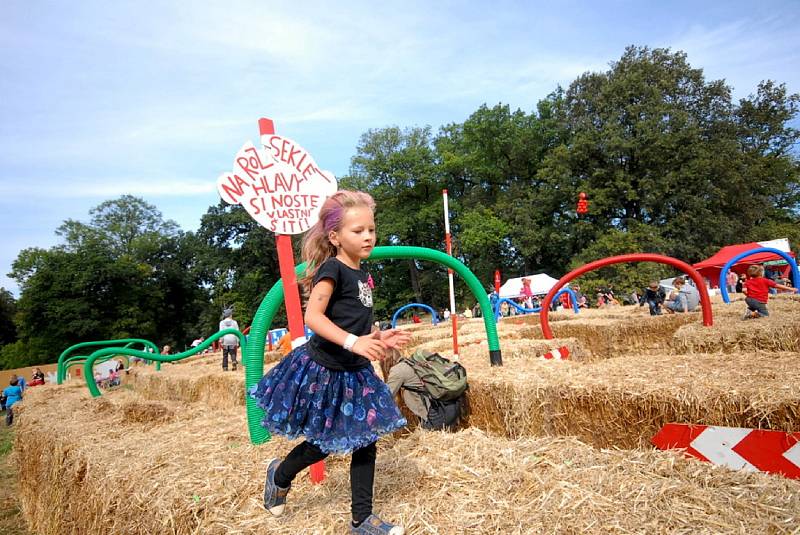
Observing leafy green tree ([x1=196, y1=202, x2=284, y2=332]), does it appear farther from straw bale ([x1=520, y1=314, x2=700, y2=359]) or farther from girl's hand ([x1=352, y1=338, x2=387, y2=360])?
girl's hand ([x1=352, y1=338, x2=387, y2=360])

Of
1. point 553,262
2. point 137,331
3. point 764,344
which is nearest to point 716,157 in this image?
point 553,262

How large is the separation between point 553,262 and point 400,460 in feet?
121

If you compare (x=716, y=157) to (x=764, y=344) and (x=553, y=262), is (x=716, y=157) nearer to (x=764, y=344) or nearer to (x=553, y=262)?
(x=553, y=262)

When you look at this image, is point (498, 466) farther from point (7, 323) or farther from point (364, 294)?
point (7, 323)

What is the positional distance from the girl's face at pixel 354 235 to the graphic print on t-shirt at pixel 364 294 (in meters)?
0.12

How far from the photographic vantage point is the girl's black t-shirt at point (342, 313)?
2156mm

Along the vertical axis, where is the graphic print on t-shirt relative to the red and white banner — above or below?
above

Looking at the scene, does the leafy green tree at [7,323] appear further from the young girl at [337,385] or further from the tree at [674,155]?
the young girl at [337,385]

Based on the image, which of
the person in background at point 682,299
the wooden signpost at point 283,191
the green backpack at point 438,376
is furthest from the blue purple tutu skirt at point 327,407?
the person in background at point 682,299

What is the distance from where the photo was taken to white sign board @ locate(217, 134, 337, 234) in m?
2.88

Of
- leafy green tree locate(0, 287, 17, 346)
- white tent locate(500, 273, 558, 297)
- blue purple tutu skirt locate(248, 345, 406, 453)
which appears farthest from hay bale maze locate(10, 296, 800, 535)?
leafy green tree locate(0, 287, 17, 346)

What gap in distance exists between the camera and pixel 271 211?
2953mm

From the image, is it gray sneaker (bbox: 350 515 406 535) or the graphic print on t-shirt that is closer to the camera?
gray sneaker (bbox: 350 515 406 535)

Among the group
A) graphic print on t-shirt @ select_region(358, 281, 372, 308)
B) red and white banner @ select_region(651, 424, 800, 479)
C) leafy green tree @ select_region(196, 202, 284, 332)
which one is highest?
leafy green tree @ select_region(196, 202, 284, 332)
